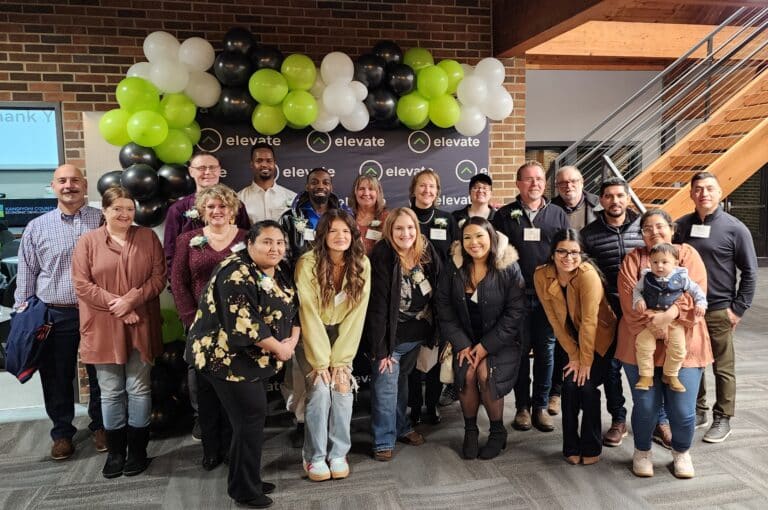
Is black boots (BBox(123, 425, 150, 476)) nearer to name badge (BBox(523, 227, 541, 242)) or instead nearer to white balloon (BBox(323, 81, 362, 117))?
white balloon (BBox(323, 81, 362, 117))

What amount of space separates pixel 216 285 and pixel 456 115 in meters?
2.39

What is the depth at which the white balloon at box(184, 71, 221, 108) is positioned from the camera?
12.6ft

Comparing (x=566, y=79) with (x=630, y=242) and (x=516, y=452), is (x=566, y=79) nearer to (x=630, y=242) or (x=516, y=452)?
(x=630, y=242)

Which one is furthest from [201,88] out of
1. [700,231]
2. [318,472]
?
[700,231]

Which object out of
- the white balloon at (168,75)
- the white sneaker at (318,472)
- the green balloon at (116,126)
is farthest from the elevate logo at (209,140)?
the white sneaker at (318,472)

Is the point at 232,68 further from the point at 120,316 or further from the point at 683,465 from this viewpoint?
the point at 683,465

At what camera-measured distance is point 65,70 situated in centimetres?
405

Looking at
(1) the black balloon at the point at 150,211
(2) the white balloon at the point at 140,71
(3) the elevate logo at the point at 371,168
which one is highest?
(2) the white balloon at the point at 140,71

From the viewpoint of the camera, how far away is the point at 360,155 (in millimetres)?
4492

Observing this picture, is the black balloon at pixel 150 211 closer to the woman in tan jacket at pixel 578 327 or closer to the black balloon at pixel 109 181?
the black balloon at pixel 109 181

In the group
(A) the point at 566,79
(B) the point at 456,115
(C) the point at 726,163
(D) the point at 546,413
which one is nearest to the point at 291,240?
(B) the point at 456,115

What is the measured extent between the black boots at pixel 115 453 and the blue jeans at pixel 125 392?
0.05 m

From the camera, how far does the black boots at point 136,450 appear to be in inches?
122

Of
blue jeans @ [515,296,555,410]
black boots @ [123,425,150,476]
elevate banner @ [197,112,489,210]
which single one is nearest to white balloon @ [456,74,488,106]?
elevate banner @ [197,112,489,210]
